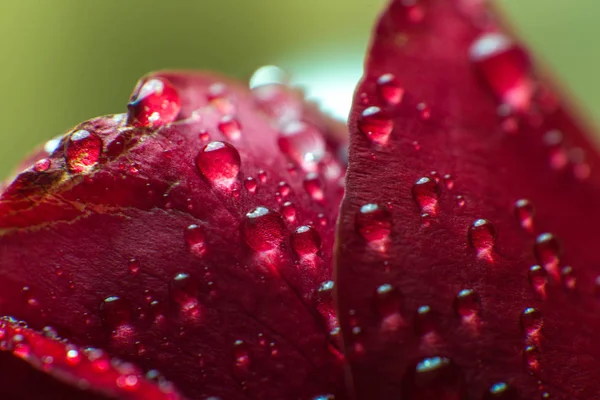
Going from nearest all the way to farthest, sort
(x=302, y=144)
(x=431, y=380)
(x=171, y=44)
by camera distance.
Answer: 1. (x=431, y=380)
2. (x=302, y=144)
3. (x=171, y=44)

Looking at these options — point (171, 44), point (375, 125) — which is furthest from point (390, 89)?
point (171, 44)

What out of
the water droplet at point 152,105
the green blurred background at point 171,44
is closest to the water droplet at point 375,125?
the water droplet at point 152,105

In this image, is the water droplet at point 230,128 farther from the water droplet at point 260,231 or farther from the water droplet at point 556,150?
the water droplet at point 556,150

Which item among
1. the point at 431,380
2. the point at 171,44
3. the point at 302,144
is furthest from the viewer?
the point at 171,44

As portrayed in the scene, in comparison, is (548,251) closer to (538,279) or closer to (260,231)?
(538,279)

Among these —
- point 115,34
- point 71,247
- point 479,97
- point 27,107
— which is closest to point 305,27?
point 115,34

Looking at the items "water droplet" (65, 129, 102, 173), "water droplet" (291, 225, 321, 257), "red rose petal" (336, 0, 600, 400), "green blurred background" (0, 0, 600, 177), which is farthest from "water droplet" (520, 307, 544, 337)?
"green blurred background" (0, 0, 600, 177)
